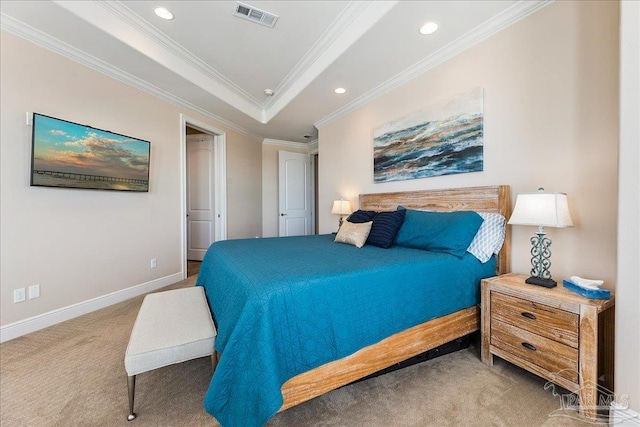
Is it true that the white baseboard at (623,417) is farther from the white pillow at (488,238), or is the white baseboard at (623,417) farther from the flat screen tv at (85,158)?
the flat screen tv at (85,158)

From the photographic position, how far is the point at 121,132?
120 inches

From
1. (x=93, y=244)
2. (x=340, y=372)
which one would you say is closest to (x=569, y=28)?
(x=340, y=372)

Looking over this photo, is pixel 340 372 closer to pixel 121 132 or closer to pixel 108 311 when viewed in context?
pixel 108 311

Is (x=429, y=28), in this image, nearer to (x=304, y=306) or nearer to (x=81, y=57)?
(x=304, y=306)

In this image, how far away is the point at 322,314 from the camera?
133 centimetres

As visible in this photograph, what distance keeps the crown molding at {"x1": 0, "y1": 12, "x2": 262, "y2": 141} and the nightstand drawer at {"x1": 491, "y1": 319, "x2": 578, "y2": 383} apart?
4.29 meters

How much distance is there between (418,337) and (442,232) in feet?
2.76

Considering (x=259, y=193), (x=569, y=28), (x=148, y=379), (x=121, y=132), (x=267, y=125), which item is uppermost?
(x=267, y=125)

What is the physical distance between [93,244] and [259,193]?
3200 millimetres

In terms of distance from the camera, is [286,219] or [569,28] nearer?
[569,28]

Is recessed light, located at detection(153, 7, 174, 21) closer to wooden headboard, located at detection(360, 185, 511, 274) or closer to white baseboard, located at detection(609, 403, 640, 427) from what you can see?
wooden headboard, located at detection(360, 185, 511, 274)

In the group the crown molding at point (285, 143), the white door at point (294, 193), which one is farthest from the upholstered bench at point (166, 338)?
the crown molding at point (285, 143)

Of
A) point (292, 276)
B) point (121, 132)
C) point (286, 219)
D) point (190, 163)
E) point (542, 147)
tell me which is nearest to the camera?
point (292, 276)

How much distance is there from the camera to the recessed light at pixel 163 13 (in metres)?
2.28
